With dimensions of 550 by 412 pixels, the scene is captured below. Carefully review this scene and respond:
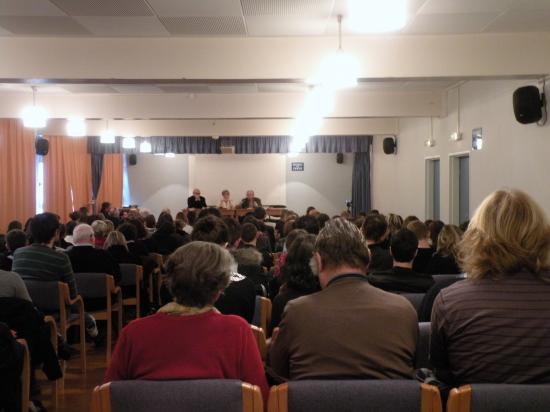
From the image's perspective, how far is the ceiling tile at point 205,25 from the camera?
17.2 feet

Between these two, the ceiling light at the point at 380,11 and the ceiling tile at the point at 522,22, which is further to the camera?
the ceiling tile at the point at 522,22

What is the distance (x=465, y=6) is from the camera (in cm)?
491

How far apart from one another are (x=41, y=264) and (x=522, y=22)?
466cm

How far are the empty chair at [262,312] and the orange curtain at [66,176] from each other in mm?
10160

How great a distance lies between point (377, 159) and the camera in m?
13.8

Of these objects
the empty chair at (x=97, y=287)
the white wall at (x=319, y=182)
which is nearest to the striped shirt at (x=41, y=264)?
the empty chair at (x=97, y=287)

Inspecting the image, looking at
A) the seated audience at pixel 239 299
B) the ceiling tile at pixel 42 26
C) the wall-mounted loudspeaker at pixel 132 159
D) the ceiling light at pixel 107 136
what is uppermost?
the ceiling tile at pixel 42 26

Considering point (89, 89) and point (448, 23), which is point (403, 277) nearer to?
point (448, 23)

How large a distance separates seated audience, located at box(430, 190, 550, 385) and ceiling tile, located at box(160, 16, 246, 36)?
386cm

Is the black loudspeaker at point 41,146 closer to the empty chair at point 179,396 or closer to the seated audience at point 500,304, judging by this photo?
the empty chair at point 179,396

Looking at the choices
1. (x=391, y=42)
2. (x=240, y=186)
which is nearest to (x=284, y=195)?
(x=240, y=186)

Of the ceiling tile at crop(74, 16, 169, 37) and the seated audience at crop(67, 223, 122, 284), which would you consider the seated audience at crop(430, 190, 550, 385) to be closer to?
the seated audience at crop(67, 223, 122, 284)

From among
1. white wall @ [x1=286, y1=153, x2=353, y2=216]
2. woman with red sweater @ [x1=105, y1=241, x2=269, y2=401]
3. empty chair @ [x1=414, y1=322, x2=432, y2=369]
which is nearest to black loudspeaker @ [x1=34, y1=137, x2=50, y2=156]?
white wall @ [x1=286, y1=153, x2=353, y2=216]

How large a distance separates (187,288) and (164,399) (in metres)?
0.47
